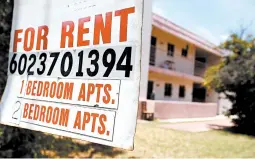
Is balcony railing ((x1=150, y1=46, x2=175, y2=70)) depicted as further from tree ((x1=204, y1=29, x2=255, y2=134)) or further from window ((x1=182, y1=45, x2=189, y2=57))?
tree ((x1=204, y1=29, x2=255, y2=134))

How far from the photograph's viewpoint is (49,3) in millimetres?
1581

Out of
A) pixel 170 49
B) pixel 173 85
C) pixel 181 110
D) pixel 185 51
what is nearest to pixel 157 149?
pixel 181 110

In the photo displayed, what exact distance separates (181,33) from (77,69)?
58.3 ft

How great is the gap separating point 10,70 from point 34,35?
32 cm

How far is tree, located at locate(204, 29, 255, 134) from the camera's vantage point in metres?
11.7

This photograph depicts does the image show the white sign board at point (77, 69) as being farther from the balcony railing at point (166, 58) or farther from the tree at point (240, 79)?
the balcony railing at point (166, 58)

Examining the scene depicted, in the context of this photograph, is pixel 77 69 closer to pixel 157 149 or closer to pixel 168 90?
pixel 157 149

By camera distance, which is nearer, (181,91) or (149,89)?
(149,89)

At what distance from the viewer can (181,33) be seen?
723 inches

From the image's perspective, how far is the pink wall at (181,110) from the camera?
1561cm

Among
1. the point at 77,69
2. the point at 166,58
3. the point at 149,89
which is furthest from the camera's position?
the point at 166,58

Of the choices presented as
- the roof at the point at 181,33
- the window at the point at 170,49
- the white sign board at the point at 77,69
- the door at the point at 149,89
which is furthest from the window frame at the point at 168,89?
the white sign board at the point at 77,69

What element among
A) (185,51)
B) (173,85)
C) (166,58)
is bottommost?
(173,85)

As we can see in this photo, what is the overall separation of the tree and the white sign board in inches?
446
